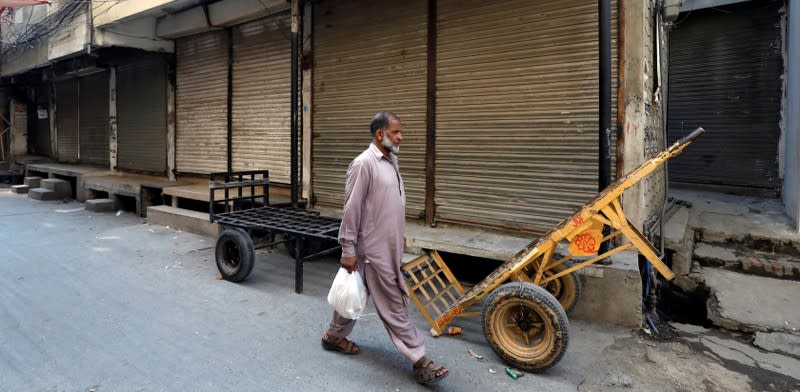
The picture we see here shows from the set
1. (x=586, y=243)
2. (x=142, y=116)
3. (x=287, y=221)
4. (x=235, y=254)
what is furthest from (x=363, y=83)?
(x=142, y=116)

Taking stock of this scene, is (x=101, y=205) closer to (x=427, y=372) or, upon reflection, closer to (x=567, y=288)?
(x=427, y=372)

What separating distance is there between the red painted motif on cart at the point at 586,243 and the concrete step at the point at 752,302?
1980 mm

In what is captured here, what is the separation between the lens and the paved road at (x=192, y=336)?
3.35 m

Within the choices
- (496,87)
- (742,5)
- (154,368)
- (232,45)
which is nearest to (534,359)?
(154,368)

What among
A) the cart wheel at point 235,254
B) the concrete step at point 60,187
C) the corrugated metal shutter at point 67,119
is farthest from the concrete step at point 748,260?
the corrugated metal shutter at point 67,119

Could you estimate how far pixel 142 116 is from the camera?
1202 centimetres

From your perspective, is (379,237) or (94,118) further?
(94,118)

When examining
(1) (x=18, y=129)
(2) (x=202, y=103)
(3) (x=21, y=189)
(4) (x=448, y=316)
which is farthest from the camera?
(1) (x=18, y=129)

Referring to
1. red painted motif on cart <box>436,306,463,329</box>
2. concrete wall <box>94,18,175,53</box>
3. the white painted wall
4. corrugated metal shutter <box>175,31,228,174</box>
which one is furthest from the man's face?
the white painted wall

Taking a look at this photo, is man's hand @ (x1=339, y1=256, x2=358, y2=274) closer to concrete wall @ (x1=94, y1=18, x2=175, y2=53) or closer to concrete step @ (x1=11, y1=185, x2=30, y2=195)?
concrete wall @ (x1=94, y1=18, x2=175, y2=53)

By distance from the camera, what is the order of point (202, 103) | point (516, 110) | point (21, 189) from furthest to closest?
point (21, 189)
point (202, 103)
point (516, 110)

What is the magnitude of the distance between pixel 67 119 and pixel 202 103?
8.88 meters

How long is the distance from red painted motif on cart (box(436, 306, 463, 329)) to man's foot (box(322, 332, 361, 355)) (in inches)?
30.2

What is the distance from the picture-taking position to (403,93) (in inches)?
264
